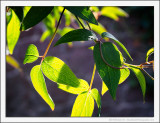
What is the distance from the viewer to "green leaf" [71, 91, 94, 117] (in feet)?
1.22

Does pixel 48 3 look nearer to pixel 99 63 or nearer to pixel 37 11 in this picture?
pixel 37 11

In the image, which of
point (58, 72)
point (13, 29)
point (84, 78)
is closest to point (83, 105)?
point (58, 72)

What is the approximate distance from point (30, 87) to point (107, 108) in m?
0.70

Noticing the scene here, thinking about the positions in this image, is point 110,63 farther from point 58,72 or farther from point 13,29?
point 13,29

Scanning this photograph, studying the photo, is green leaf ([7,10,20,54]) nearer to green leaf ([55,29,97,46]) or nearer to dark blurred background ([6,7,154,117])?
green leaf ([55,29,97,46])

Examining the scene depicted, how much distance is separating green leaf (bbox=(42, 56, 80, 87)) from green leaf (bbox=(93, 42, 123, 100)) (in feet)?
0.17

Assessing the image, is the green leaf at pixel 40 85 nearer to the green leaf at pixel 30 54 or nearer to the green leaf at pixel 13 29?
the green leaf at pixel 30 54

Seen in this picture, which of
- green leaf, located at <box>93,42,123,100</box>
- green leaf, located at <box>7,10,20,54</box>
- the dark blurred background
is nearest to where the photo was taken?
green leaf, located at <box>93,42,123,100</box>

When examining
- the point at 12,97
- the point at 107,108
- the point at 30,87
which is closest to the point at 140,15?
the point at 107,108

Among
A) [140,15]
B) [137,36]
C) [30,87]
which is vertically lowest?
[30,87]

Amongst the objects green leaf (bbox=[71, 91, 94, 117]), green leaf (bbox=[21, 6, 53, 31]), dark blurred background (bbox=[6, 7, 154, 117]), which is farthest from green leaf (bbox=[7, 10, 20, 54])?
dark blurred background (bbox=[6, 7, 154, 117])

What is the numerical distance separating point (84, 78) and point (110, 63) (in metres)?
1.43

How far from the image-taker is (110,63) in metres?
0.31

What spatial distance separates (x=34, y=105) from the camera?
1783mm
